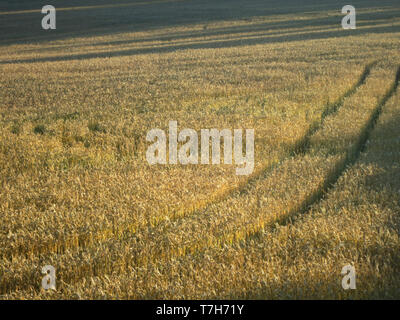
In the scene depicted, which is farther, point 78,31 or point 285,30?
point 78,31

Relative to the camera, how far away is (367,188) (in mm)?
6918

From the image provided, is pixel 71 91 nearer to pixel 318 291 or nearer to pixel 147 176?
pixel 147 176

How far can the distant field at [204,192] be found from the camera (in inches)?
184

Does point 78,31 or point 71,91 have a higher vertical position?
point 78,31

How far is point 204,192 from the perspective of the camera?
7238 mm

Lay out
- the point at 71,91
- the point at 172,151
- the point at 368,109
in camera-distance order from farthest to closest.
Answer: the point at 71,91 < the point at 368,109 < the point at 172,151

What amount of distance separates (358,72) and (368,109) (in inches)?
258

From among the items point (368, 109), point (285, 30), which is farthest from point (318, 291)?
point (285, 30)

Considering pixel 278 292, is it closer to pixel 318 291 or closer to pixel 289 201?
pixel 318 291

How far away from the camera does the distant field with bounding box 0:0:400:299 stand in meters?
4.67

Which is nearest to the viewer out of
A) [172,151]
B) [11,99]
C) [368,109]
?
[172,151]

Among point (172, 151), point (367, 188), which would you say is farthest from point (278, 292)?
point (172, 151)
